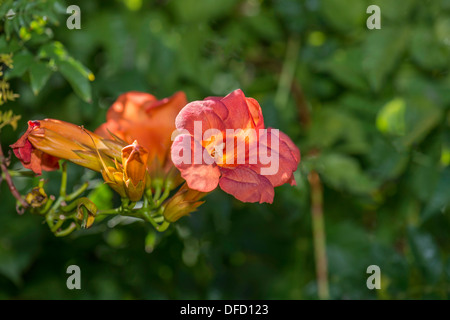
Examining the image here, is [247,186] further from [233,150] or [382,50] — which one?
[382,50]

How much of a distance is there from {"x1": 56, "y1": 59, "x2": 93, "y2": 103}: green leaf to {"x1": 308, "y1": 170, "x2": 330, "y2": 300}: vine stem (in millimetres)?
905

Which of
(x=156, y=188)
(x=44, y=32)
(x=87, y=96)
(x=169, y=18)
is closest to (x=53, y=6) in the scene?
(x=44, y=32)

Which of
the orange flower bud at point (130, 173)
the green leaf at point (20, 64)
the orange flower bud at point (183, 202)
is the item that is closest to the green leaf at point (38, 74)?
the green leaf at point (20, 64)

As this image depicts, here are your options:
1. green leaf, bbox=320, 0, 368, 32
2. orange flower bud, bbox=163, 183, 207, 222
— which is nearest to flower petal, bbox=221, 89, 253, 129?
orange flower bud, bbox=163, 183, 207, 222

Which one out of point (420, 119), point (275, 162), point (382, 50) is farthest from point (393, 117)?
point (275, 162)

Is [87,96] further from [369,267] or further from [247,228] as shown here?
[369,267]

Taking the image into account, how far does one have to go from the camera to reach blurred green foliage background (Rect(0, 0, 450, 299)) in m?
1.33

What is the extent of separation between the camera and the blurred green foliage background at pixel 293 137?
1.33 m

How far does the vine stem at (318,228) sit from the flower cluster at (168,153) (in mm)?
809

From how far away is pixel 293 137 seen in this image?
1.64 meters

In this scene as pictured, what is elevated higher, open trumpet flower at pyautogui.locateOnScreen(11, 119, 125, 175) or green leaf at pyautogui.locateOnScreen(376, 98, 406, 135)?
green leaf at pyautogui.locateOnScreen(376, 98, 406, 135)

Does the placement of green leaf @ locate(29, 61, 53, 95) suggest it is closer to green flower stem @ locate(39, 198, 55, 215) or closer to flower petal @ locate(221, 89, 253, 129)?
green flower stem @ locate(39, 198, 55, 215)

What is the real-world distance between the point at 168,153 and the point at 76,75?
10.2 inches
